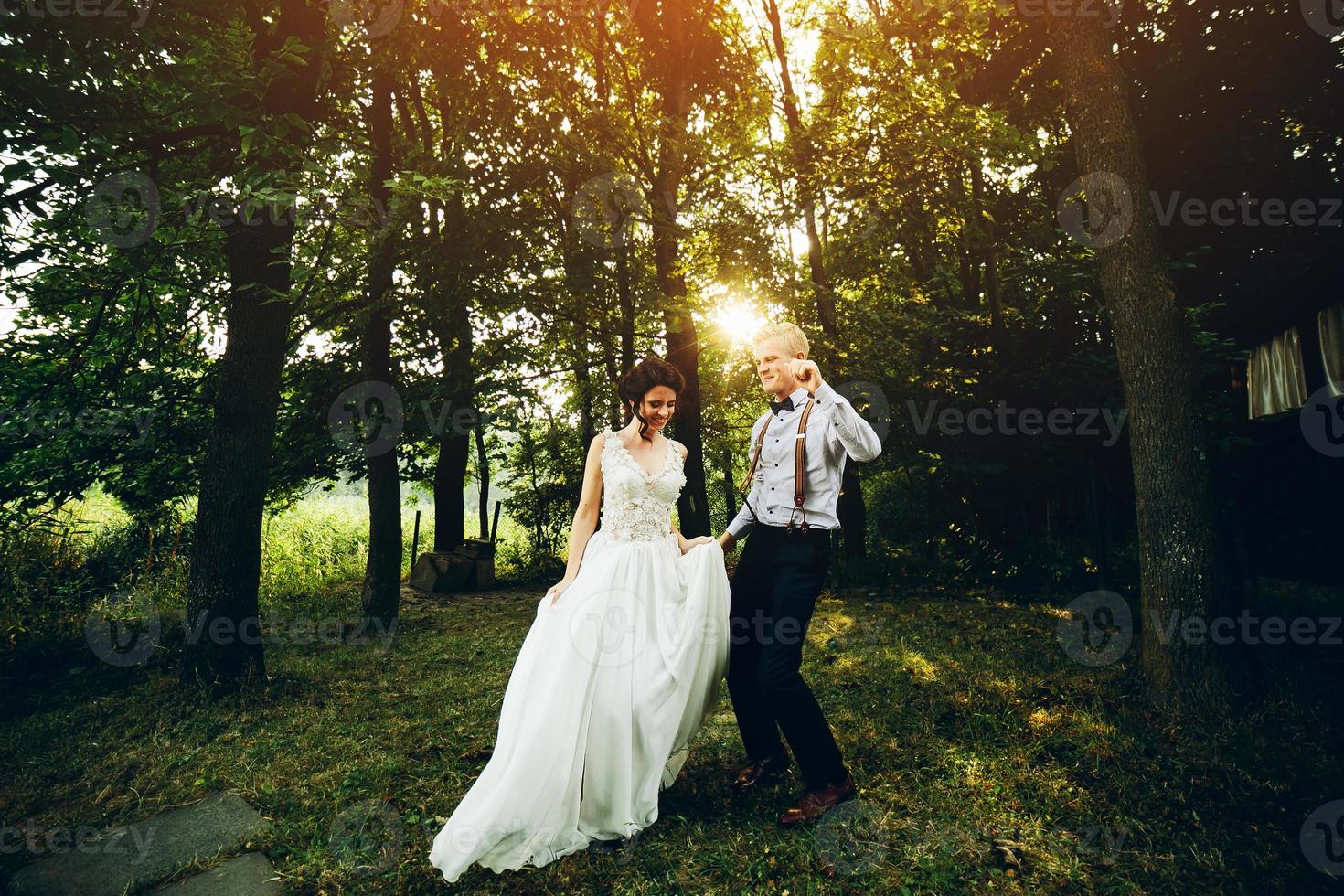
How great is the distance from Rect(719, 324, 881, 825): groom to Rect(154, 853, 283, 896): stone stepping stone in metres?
2.43

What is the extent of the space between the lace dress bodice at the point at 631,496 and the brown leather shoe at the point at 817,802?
1.63m

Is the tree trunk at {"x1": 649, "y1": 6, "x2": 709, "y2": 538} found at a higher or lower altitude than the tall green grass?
higher

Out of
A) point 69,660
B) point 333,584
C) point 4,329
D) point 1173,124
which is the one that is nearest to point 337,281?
point 4,329

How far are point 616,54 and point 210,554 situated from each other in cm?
1006

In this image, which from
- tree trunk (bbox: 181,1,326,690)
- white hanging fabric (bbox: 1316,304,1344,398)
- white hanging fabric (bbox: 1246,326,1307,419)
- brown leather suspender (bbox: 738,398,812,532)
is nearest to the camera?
brown leather suspender (bbox: 738,398,812,532)

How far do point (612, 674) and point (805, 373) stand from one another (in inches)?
75.8

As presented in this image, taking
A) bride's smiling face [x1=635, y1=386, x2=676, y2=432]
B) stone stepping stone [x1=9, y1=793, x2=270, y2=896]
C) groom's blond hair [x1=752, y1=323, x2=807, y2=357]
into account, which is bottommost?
stone stepping stone [x1=9, y1=793, x2=270, y2=896]

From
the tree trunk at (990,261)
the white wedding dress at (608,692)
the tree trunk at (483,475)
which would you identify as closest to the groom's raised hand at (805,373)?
the white wedding dress at (608,692)

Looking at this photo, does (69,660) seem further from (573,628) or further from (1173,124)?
(1173,124)

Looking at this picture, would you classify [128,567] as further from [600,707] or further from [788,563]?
[788,563]

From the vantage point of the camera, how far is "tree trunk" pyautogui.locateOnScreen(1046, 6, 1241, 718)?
4551 millimetres

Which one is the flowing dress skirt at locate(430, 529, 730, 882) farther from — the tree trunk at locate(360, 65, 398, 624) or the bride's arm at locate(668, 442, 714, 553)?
the tree trunk at locate(360, 65, 398, 624)

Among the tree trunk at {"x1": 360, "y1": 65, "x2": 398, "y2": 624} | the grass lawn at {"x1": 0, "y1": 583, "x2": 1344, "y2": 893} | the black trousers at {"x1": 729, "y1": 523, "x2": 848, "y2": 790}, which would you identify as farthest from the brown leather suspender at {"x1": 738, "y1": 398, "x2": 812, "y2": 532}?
the tree trunk at {"x1": 360, "y1": 65, "x2": 398, "y2": 624}

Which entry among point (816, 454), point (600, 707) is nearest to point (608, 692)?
point (600, 707)
